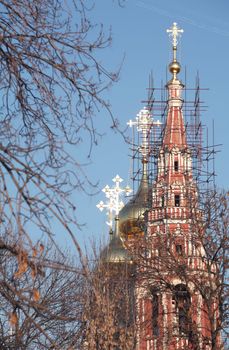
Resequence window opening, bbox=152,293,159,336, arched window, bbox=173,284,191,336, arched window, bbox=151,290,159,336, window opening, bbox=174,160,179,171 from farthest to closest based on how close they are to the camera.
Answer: window opening, bbox=174,160,179,171 → window opening, bbox=152,293,159,336 → arched window, bbox=151,290,159,336 → arched window, bbox=173,284,191,336

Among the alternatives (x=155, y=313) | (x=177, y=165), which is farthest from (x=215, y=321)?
(x=177, y=165)

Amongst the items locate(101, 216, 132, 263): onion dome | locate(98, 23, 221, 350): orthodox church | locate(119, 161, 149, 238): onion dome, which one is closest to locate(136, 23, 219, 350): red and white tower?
locate(98, 23, 221, 350): orthodox church

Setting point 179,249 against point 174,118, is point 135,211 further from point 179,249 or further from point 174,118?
point 179,249

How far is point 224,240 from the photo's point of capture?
25859 millimetres

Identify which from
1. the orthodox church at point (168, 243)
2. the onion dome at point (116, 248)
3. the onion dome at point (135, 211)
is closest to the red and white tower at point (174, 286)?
the orthodox church at point (168, 243)

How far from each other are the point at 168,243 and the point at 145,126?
14643 millimetres

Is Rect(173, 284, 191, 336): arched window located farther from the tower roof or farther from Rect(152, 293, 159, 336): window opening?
the tower roof

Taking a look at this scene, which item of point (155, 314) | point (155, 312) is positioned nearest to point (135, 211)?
point (155, 312)

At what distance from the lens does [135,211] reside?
4381cm

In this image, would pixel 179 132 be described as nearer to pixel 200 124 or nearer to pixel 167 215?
pixel 200 124

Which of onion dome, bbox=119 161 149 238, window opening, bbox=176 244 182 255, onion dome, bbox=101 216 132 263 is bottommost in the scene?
window opening, bbox=176 244 182 255

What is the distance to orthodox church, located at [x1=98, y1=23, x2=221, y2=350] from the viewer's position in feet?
87.3

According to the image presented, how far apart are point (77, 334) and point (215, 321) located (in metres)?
3.96

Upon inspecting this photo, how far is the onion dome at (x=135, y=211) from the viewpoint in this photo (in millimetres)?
41750
